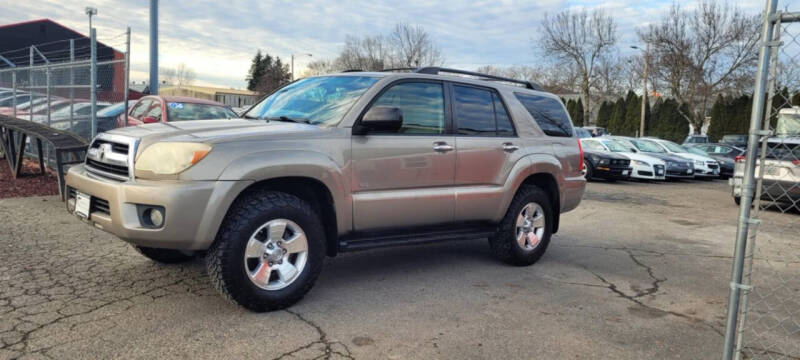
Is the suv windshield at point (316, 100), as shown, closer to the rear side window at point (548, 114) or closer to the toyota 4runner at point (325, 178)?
the toyota 4runner at point (325, 178)

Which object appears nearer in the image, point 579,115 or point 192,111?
point 192,111

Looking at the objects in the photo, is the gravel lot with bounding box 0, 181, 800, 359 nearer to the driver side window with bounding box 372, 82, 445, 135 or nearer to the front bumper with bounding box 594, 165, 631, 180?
the driver side window with bounding box 372, 82, 445, 135

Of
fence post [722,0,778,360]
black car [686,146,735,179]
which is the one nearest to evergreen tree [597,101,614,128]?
black car [686,146,735,179]

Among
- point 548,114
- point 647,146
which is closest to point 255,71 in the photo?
point 647,146

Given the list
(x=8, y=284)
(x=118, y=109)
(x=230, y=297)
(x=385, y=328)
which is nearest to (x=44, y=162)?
(x=118, y=109)

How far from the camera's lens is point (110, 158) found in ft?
13.4

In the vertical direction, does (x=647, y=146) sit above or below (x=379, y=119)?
below

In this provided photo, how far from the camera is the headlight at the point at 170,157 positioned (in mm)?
3732

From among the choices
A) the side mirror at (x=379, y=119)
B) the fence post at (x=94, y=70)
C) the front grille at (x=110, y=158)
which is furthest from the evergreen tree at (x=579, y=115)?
the front grille at (x=110, y=158)

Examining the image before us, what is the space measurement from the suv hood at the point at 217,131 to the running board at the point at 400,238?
2.93 ft

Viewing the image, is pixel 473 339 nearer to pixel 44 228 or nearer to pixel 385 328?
pixel 385 328

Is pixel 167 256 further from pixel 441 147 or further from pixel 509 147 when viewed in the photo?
pixel 509 147

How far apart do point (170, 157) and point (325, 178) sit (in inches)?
41.4

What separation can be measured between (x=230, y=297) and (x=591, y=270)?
3.57m
